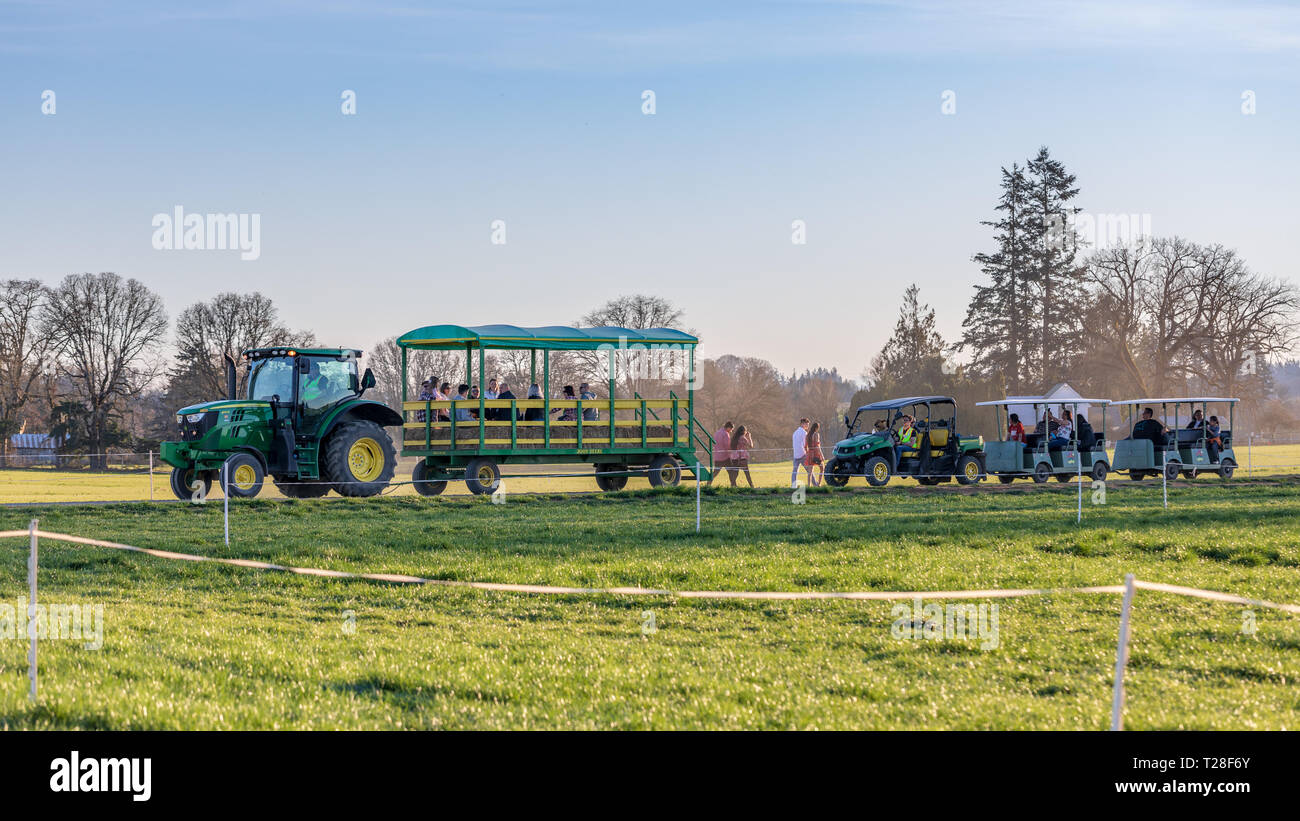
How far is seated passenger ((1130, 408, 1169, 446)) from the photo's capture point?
31.7 meters

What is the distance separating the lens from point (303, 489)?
24.4 meters

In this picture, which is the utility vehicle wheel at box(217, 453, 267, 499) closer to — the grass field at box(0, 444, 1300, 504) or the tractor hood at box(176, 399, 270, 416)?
the tractor hood at box(176, 399, 270, 416)

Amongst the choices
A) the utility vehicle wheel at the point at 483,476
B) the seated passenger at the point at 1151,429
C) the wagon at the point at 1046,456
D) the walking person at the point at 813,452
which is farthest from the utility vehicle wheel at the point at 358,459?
the seated passenger at the point at 1151,429

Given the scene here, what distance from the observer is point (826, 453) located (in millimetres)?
60188

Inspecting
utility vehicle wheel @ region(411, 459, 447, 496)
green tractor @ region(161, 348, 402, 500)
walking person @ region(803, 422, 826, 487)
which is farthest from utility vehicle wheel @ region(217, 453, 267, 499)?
walking person @ region(803, 422, 826, 487)

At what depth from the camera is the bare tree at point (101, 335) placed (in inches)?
2475

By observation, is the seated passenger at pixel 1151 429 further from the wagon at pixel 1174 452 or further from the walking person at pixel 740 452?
the walking person at pixel 740 452

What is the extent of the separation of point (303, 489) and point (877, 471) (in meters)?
13.8

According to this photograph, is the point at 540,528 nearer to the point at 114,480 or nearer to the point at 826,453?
the point at 114,480

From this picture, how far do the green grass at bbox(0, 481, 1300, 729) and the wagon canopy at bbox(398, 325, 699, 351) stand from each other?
7.01 metres

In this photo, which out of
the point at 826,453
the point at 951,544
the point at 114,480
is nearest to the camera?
the point at 951,544

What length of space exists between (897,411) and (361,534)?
1779 centimetres

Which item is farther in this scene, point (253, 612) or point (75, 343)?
point (75, 343)
